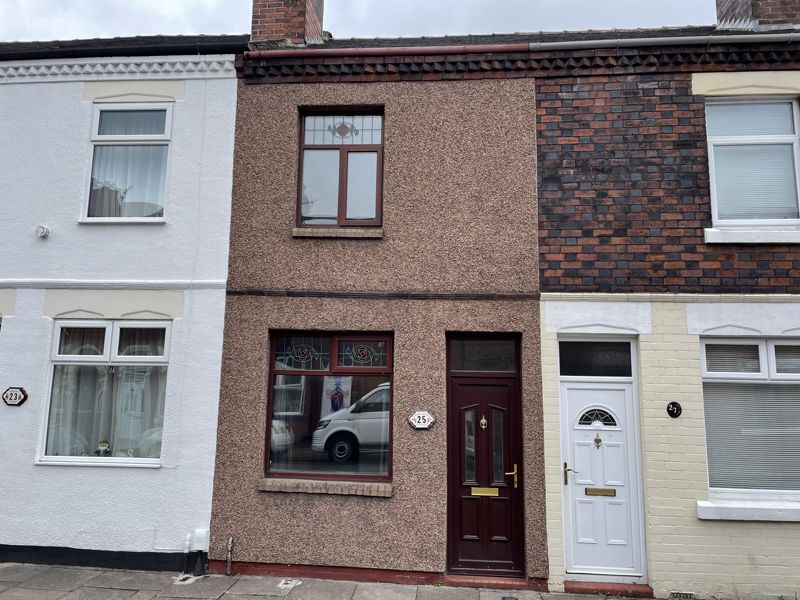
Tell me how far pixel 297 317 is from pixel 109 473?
277 cm

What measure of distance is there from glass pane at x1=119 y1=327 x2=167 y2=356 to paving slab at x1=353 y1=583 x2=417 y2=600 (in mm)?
3549

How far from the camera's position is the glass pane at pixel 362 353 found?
6480mm

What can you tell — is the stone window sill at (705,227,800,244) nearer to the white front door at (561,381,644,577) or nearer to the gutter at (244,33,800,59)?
the white front door at (561,381,644,577)

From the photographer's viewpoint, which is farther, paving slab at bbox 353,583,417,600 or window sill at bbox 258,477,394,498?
window sill at bbox 258,477,394,498

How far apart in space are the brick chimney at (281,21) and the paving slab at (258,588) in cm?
647

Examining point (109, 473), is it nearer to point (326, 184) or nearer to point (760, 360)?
point (326, 184)

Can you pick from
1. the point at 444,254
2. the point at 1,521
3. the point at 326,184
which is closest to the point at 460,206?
the point at 444,254

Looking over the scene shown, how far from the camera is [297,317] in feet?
21.2

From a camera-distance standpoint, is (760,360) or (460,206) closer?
(760,360)

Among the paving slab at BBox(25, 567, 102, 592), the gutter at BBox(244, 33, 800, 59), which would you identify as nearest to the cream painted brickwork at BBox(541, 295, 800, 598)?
the gutter at BBox(244, 33, 800, 59)

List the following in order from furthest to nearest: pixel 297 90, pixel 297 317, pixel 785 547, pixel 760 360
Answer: pixel 297 90 → pixel 297 317 → pixel 760 360 → pixel 785 547

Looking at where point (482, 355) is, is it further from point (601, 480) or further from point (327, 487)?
point (327, 487)

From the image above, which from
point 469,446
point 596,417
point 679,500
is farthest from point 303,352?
point 679,500

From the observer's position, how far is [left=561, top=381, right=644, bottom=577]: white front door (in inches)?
234
